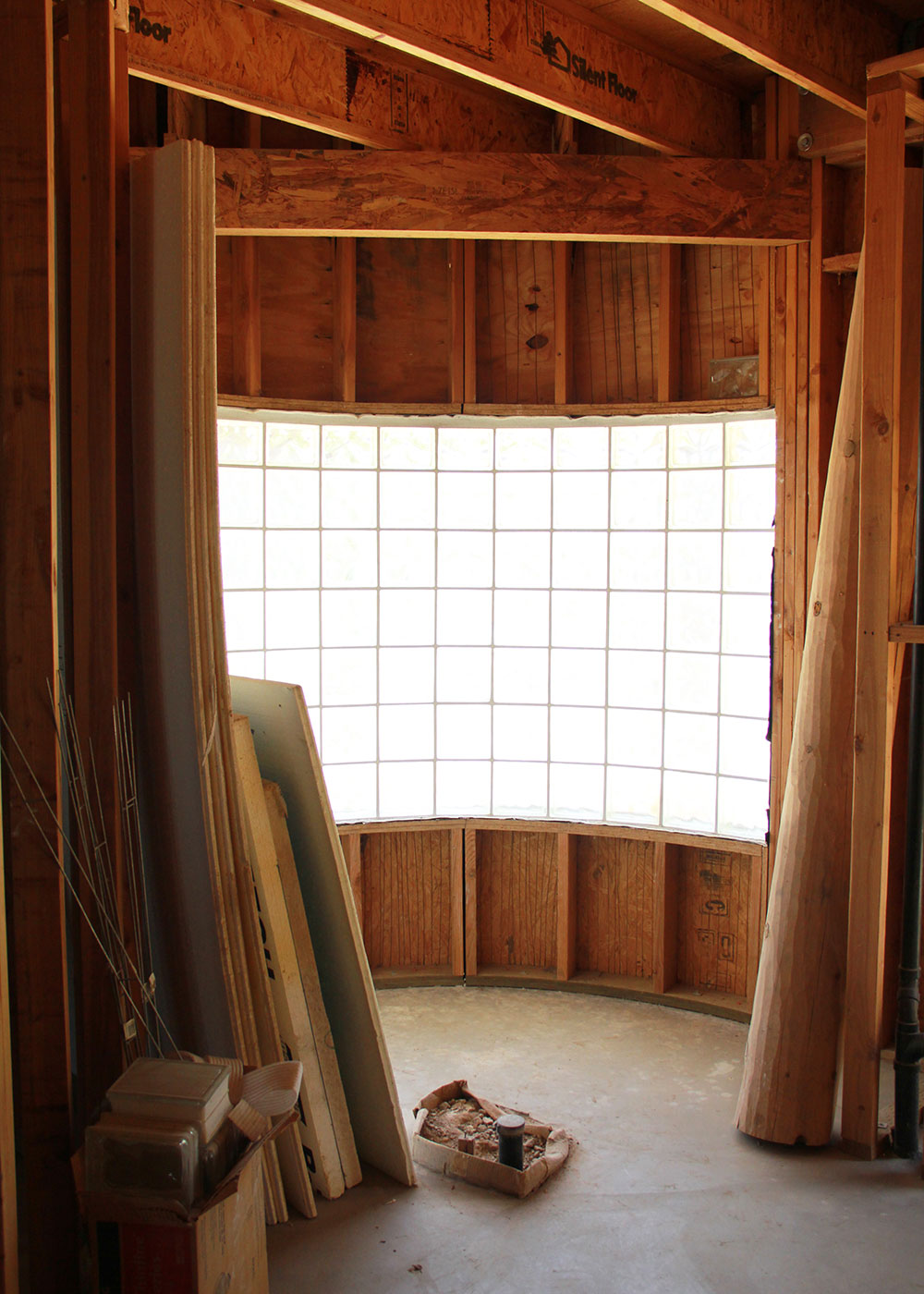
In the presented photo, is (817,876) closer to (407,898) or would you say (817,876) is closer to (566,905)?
(566,905)

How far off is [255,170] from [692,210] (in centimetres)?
162

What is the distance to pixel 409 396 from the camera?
4.61 metres

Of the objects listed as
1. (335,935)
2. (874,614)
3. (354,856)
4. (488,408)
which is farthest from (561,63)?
(354,856)

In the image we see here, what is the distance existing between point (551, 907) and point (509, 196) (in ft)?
9.92

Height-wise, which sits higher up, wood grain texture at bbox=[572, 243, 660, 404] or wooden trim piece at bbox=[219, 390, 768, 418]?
wood grain texture at bbox=[572, 243, 660, 404]

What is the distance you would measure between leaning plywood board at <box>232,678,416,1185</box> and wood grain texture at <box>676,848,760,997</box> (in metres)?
1.98

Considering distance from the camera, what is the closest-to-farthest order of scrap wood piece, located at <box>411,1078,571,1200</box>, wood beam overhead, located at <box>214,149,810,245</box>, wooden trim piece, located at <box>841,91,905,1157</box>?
scrap wood piece, located at <box>411,1078,571,1200</box> → wooden trim piece, located at <box>841,91,905,1157</box> → wood beam overhead, located at <box>214,149,810,245</box>

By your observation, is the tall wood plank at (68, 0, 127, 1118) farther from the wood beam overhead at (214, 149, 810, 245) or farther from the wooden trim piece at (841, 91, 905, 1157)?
the wooden trim piece at (841, 91, 905, 1157)

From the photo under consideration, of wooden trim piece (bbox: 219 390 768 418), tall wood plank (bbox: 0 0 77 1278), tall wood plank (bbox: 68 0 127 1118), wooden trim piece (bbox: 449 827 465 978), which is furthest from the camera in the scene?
wooden trim piece (bbox: 449 827 465 978)

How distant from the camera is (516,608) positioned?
4691 mm

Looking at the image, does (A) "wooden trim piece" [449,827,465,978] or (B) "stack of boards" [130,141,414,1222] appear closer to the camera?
(B) "stack of boards" [130,141,414,1222]

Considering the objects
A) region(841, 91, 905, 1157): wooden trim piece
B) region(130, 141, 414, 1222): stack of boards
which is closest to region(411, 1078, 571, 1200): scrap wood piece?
region(130, 141, 414, 1222): stack of boards

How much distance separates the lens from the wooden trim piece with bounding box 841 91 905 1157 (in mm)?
3105

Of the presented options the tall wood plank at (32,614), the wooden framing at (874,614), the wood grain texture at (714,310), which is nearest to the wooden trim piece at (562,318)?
the wood grain texture at (714,310)
